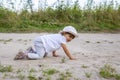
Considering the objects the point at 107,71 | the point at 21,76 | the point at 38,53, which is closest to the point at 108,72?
the point at 107,71

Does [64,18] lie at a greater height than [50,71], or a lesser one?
lesser

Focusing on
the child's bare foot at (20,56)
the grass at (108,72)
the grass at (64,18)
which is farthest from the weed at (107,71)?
the grass at (64,18)

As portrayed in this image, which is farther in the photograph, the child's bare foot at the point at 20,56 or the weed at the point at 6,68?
the child's bare foot at the point at 20,56

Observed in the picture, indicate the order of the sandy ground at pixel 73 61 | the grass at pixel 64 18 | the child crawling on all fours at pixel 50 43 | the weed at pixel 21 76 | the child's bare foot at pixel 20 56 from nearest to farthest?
1. the weed at pixel 21 76
2. the sandy ground at pixel 73 61
3. the child's bare foot at pixel 20 56
4. the child crawling on all fours at pixel 50 43
5. the grass at pixel 64 18

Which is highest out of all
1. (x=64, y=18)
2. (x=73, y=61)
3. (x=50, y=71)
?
(x=50, y=71)

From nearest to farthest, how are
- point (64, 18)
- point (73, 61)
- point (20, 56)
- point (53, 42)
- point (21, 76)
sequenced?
point (21, 76) < point (73, 61) < point (20, 56) < point (53, 42) < point (64, 18)

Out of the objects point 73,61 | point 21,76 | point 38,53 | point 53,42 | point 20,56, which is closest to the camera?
point 21,76

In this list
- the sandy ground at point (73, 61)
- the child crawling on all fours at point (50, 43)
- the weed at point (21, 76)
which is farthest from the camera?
the child crawling on all fours at point (50, 43)

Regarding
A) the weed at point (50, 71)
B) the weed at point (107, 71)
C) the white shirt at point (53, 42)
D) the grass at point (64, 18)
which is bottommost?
the grass at point (64, 18)

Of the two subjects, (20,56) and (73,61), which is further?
(20,56)

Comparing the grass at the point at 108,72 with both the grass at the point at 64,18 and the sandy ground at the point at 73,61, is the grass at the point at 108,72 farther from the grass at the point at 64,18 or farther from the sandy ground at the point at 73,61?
the grass at the point at 64,18

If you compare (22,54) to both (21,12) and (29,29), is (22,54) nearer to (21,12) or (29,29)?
(29,29)

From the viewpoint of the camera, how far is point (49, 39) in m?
7.56

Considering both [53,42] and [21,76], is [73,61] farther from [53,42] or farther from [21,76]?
[21,76]
